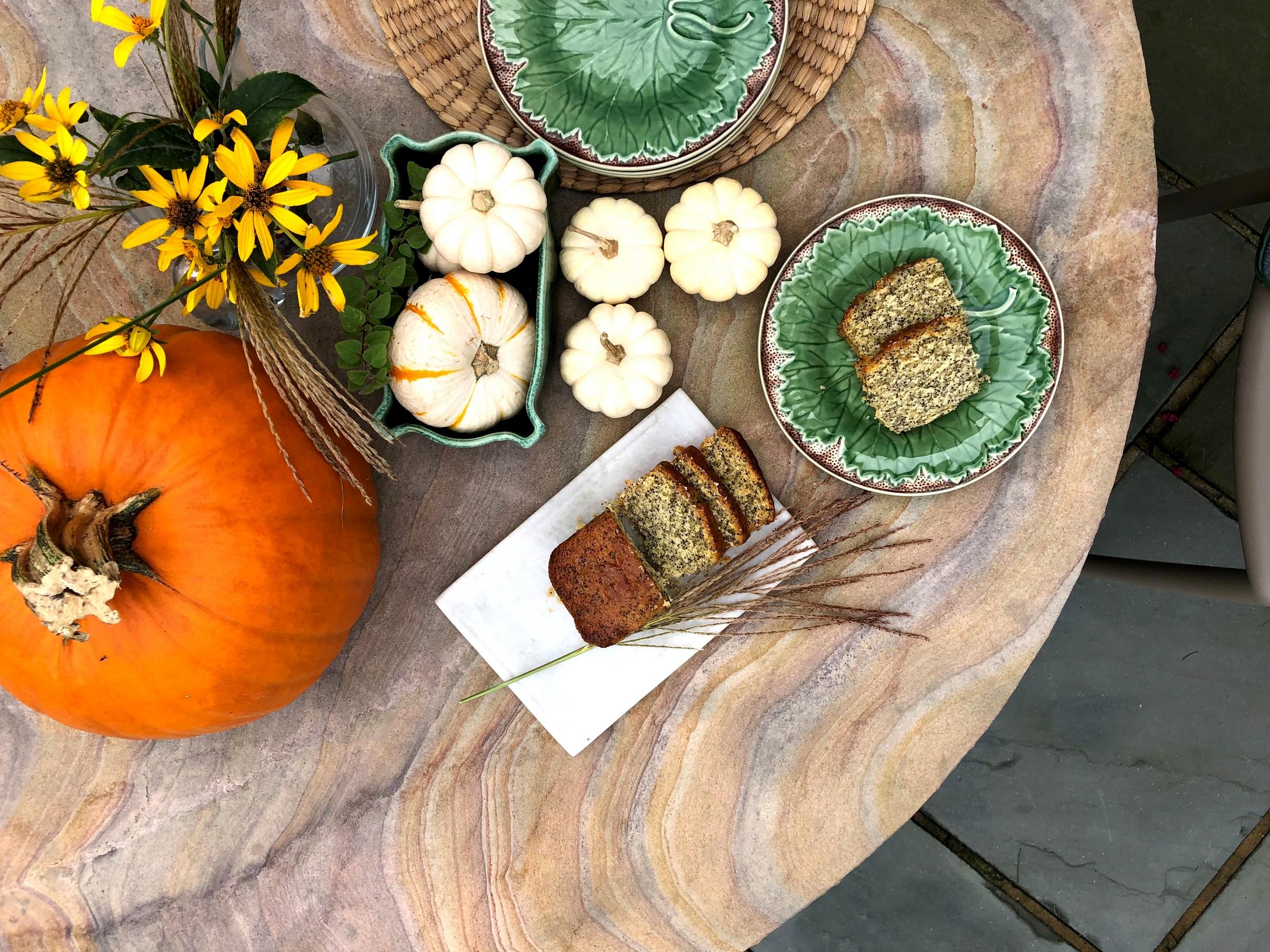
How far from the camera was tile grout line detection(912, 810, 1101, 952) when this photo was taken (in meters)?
2.32

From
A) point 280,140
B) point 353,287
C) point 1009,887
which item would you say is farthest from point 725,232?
point 1009,887

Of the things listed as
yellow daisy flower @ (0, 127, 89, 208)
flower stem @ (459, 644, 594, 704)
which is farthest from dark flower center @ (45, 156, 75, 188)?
flower stem @ (459, 644, 594, 704)

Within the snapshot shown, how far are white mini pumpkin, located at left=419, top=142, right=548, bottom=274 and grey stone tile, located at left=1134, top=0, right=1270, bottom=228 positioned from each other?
1850mm

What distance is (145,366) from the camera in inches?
39.3

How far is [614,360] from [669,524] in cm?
29

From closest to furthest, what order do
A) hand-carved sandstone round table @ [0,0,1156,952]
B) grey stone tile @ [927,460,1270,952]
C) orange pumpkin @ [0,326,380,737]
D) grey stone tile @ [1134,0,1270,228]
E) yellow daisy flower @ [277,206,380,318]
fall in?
yellow daisy flower @ [277,206,380,318] → orange pumpkin @ [0,326,380,737] → hand-carved sandstone round table @ [0,0,1156,952] → grey stone tile @ [1134,0,1270,228] → grey stone tile @ [927,460,1270,952]

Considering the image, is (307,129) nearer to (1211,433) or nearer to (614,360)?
(614,360)

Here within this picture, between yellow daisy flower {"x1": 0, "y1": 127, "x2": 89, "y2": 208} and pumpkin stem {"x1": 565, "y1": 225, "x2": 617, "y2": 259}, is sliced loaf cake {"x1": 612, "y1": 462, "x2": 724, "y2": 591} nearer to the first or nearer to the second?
pumpkin stem {"x1": 565, "y1": 225, "x2": 617, "y2": 259}

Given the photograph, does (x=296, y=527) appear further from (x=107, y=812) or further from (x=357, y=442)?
(x=107, y=812)

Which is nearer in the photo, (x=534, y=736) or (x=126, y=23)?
(x=126, y=23)

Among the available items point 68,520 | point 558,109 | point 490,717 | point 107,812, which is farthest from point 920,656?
point 107,812

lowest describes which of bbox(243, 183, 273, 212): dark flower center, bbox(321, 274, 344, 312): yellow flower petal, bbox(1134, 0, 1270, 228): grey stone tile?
bbox(1134, 0, 1270, 228): grey stone tile

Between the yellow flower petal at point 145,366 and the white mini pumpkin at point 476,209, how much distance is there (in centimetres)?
44

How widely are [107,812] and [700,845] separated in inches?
42.5
